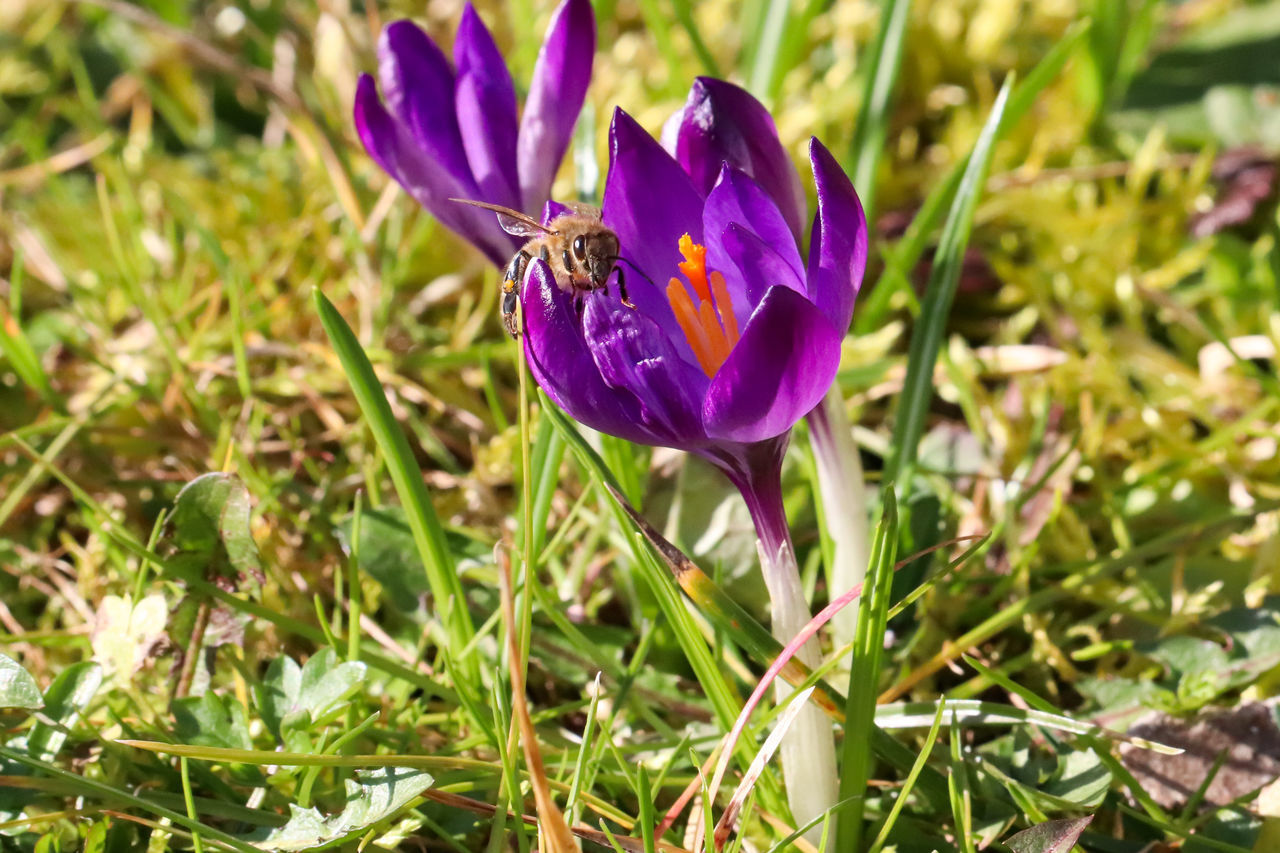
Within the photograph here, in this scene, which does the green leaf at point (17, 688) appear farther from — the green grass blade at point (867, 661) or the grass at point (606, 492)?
the green grass blade at point (867, 661)

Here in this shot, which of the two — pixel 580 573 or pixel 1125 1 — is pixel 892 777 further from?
pixel 1125 1

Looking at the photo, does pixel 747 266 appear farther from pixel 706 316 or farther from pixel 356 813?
pixel 356 813

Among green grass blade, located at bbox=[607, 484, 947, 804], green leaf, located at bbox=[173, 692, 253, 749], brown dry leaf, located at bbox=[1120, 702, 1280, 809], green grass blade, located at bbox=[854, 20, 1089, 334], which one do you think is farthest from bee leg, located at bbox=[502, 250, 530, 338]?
brown dry leaf, located at bbox=[1120, 702, 1280, 809]

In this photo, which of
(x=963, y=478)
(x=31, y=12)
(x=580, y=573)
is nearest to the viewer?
(x=580, y=573)

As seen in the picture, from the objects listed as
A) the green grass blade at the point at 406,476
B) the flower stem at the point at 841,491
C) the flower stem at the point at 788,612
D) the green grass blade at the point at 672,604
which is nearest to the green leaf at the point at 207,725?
the green grass blade at the point at 406,476

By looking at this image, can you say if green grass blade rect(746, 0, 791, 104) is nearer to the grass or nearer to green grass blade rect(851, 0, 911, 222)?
the grass

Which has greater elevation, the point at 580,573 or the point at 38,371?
the point at 38,371

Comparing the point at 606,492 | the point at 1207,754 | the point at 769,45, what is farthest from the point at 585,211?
the point at 769,45

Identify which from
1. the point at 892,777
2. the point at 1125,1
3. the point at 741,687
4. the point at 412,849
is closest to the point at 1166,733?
the point at 892,777
